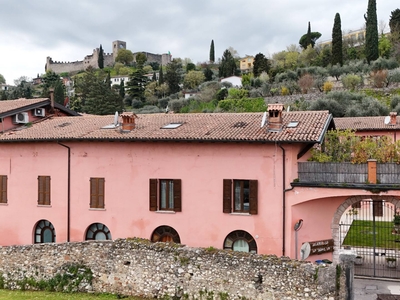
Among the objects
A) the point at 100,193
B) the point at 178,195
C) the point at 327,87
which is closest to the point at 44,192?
the point at 100,193

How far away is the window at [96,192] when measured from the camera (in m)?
17.7

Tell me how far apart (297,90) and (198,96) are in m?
14.5

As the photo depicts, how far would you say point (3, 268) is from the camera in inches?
580

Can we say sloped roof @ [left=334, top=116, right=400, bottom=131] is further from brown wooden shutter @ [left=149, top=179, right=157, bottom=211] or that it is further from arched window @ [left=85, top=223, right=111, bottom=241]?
arched window @ [left=85, top=223, right=111, bottom=241]

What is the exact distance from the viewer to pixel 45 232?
61.3 feet

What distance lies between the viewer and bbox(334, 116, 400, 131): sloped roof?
3130cm

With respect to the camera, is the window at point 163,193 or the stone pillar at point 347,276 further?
the window at point 163,193

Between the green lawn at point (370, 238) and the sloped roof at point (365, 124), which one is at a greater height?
the sloped roof at point (365, 124)

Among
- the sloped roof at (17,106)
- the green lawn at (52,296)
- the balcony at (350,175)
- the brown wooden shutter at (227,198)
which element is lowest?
the green lawn at (52,296)

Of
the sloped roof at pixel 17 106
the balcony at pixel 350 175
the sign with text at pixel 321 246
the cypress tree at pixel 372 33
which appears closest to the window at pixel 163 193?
the balcony at pixel 350 175

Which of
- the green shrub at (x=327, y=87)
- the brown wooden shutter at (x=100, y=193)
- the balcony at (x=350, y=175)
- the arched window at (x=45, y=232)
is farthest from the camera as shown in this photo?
the green shrub at (x=327, y=87)

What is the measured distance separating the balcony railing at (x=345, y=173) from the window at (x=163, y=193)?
490 cm

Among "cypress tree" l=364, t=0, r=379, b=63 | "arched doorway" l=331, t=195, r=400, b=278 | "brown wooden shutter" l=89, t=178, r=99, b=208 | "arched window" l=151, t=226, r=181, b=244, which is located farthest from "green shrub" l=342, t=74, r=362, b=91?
"brown wooden shutter" l=89, t=178, r=99, b=208

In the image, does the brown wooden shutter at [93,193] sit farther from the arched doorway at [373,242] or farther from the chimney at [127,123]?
the arched doorway at [373,242]
